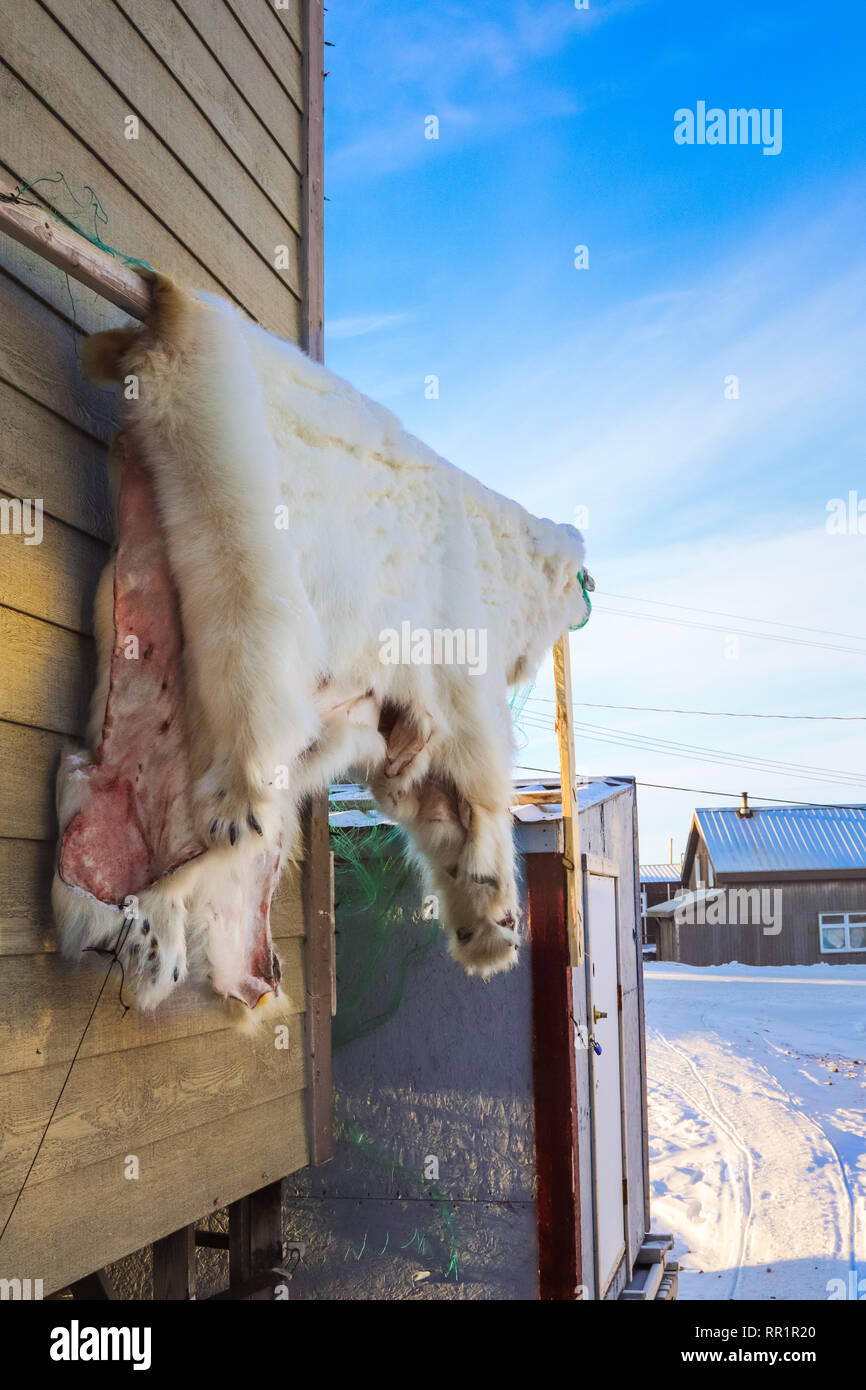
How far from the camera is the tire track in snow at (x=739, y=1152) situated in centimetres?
679

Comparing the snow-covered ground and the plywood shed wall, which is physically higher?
the plywood shed wall

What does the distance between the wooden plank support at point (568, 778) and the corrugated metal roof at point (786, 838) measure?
20.9 meters

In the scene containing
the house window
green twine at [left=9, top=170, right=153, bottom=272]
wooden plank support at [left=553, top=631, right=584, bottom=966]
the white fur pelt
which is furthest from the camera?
the house window

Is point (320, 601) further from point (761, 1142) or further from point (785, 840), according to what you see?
point (785, 840)

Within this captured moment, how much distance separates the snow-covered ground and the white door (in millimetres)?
1231

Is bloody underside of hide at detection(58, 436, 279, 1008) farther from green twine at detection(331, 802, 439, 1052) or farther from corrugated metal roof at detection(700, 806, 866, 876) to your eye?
corrugated metal roof at detection(700, 806, 866, 876)

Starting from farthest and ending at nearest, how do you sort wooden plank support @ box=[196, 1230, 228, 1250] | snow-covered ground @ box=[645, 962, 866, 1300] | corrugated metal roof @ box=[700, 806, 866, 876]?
corrugated metal roof @ box=[700, 806, 866, 876] < snow-covered ground @ box=[645, 962, 866, 1300] < wooden plank support @ box=[196, 1230, 228, 1250]

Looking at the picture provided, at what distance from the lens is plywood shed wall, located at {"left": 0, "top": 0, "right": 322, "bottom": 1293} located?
181 cm

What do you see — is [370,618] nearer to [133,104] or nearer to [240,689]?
[240,689]

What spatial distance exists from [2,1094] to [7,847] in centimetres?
42

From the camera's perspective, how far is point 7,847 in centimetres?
177

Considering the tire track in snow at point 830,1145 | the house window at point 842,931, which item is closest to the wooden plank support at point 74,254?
the tire track in snow at point 830,1145

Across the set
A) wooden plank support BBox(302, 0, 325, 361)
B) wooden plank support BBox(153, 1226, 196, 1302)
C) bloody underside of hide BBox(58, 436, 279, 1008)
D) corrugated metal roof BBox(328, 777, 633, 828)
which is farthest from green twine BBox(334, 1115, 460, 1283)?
wooden plank support BBox(302, 0, 325, 361)

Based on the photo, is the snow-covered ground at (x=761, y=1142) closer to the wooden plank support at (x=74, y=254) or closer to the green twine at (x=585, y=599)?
the green twine at (x=585, y=599)
